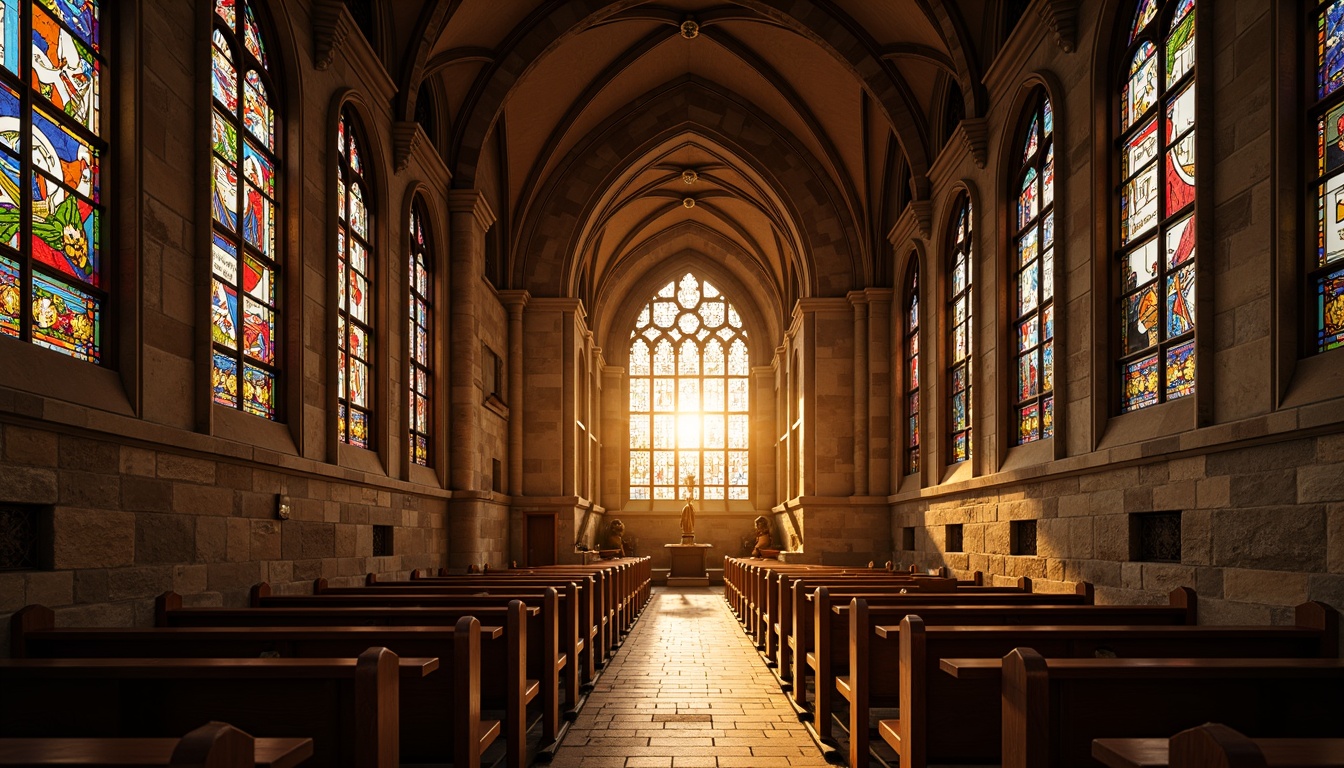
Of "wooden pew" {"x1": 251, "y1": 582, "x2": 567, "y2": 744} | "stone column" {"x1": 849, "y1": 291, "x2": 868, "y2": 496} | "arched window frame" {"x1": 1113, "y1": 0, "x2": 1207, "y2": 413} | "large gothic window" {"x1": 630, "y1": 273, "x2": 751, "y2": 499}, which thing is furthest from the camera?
"large gothic window" {"x1": 630, "y1": 273, "x2": 751, "y2": 499}

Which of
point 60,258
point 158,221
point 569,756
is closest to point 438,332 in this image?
Result: point 158,221

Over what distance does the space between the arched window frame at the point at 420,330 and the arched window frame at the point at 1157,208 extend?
8.16 m

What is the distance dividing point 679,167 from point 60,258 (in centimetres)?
1720

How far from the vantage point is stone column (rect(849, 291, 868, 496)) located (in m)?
17.3

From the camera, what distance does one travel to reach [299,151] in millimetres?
8789

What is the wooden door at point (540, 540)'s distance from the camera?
17.9 metres

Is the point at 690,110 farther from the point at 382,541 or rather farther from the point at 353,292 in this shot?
the point at 382,541

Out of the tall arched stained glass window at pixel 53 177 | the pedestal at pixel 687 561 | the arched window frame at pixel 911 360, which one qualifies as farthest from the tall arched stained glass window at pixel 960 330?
the pedestal at pixel 687 561

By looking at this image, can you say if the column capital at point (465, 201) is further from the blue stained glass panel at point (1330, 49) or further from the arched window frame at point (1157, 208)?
the blue stained glass panel at point (1330, 49)

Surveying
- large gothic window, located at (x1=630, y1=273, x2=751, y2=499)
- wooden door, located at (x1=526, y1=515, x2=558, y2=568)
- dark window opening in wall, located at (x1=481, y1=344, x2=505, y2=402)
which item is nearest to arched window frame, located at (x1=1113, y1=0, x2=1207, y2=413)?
dark window opening in wall, located at (x1=481, y1=344, x2=505, y2=402)

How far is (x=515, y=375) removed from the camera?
1848 centimetres

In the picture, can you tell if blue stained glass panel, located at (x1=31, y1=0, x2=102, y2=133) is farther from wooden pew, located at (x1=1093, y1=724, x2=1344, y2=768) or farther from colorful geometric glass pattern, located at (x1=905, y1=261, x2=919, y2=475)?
colorful geometric glass pattern, located at (x1=905, y1=261, x2=919, y2=475)

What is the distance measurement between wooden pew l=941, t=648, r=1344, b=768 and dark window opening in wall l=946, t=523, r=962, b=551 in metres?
9.30

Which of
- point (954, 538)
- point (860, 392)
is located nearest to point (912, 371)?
point (860, 392)
